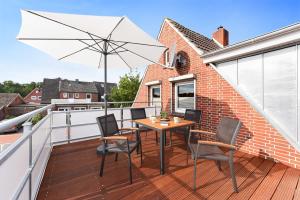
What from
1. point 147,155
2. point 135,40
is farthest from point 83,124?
point 135,40

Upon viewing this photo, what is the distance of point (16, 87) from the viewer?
60469mm

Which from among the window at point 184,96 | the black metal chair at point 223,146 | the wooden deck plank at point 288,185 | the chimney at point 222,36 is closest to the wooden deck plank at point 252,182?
the black metal chair at point 223,146

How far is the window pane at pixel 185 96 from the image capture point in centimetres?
566

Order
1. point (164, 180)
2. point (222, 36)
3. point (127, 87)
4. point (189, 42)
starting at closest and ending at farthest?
point (164, 180) < point (189, 42) < point (222, 36) < point (127, 87)

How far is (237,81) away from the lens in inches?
163

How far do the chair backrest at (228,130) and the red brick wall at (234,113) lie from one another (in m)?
1.36

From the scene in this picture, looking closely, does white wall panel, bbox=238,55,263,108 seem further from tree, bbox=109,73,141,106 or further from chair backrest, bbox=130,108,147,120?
tree, bbox=109,73,141,106

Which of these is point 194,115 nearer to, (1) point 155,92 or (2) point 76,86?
(1) point 155,92

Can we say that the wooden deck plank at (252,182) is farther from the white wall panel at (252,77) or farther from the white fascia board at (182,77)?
the white fascia board at (182,77)

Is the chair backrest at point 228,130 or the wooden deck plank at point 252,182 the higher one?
the chair backrest at point 228,130

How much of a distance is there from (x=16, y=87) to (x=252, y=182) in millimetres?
77920

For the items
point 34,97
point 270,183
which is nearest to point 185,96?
point 270,183

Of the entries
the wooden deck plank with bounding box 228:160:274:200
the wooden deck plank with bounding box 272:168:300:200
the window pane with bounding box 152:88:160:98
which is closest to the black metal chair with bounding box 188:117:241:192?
the wooden deck plank with bounding box 228:160:274:200

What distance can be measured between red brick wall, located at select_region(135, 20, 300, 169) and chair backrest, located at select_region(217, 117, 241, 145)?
1358mm
